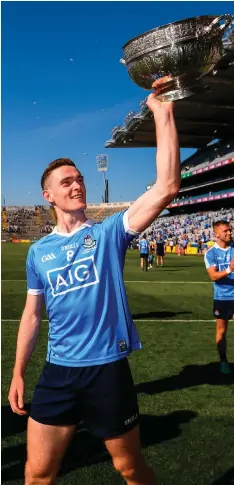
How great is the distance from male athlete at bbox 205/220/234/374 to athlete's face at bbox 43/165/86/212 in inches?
159

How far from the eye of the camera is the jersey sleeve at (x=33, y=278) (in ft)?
9.61

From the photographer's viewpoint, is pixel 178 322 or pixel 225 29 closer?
pixel 225 29

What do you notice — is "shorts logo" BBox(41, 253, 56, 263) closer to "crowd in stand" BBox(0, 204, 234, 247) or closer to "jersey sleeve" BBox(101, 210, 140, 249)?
"jersey sleeve" BBox(101, 210, 140, 249)

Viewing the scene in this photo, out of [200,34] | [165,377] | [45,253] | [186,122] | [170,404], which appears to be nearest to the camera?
[200,34]

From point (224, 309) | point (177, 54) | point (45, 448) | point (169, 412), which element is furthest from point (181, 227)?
point (177, 54)

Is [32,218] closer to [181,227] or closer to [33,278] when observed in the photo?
[181,227]

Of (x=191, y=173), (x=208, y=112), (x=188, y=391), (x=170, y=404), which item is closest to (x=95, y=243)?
(x=170, y=404)

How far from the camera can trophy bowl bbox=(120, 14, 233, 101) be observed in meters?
2.22

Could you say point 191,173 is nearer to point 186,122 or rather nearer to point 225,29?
Result: point 186,122

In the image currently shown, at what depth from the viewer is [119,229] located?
2773 millimetres

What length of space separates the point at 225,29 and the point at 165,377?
5.14 metres

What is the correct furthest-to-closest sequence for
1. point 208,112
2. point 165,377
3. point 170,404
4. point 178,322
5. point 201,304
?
point 208,112
point 201,304
point 178,322
point 165,377
point 170,404

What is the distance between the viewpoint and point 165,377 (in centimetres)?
670

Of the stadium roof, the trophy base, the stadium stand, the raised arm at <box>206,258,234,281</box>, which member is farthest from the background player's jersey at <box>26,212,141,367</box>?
the stadium stand
